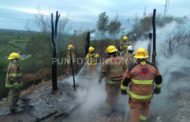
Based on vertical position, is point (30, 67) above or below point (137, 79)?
below

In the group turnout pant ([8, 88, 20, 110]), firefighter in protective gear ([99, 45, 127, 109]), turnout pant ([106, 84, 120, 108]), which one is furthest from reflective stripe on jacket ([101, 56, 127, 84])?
turnout pant ([8, 88, 20, 110])

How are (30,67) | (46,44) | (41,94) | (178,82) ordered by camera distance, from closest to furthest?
(178,82)
(41,94)
(30,67)
(46,44)

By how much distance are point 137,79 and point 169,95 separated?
143 inches

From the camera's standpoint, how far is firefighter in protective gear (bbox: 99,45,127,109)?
8.88 m

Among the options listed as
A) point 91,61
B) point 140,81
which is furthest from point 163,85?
point 140,81

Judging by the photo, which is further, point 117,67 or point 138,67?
point 117,67

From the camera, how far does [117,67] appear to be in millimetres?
8938

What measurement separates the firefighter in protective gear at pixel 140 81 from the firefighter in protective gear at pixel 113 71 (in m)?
2.34

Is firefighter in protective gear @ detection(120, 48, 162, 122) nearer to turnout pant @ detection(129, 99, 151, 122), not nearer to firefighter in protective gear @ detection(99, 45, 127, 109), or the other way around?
turnout pant @ detection(129, 99, 151, 122)

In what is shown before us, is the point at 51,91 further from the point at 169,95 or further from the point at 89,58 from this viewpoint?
the point at 169,95

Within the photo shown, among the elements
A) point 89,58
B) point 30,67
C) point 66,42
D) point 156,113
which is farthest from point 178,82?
point 66,42

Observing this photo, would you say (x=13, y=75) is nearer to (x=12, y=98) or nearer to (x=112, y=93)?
(x=12, y=98)

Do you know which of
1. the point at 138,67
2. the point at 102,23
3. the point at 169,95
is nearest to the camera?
the point at 138,67

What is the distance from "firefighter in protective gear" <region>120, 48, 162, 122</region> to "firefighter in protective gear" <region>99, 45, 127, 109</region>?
2.34 m
